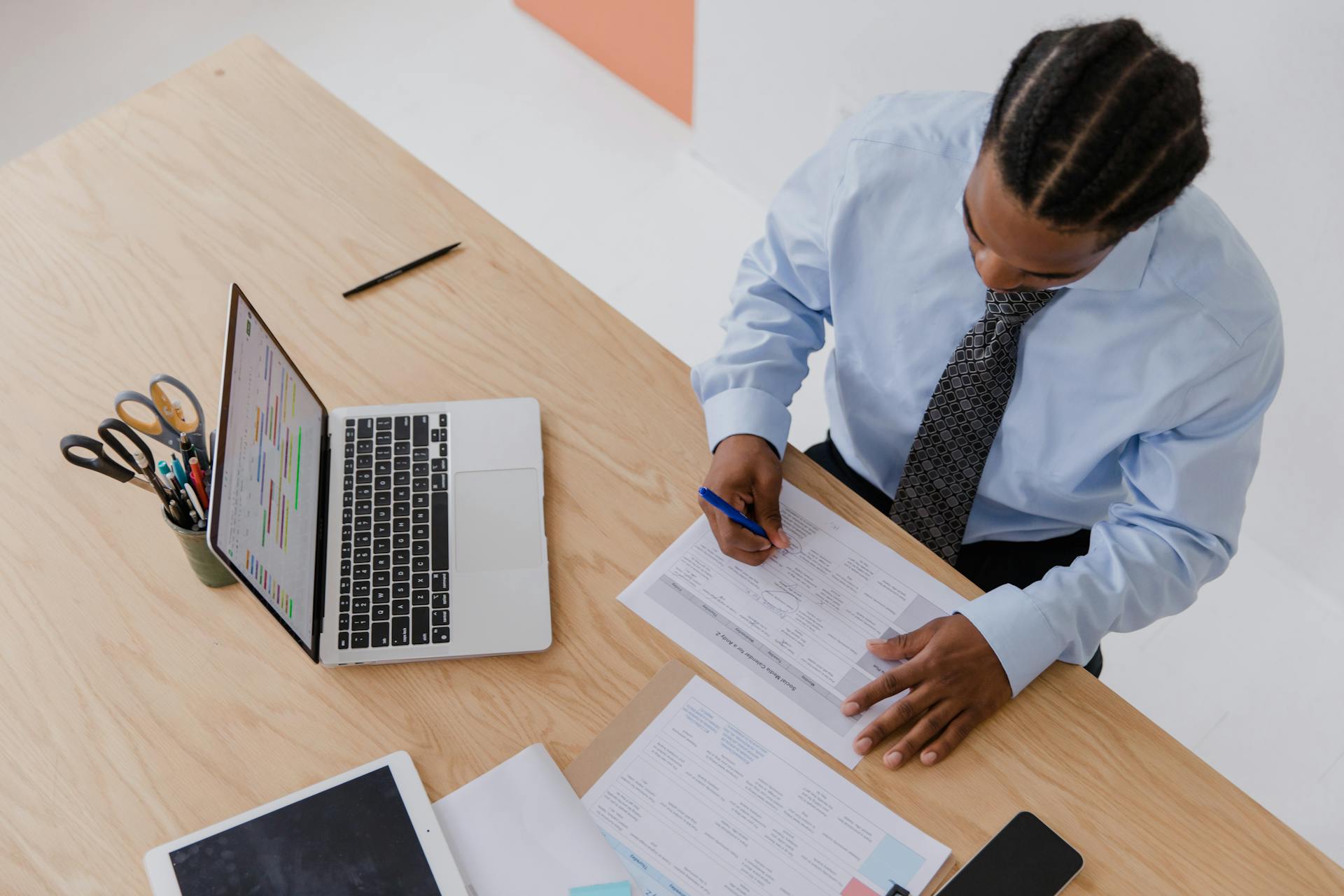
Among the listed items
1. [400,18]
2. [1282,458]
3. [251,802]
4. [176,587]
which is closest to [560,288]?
[176,587]

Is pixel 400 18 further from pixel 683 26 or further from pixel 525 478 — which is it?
pixel 525 478

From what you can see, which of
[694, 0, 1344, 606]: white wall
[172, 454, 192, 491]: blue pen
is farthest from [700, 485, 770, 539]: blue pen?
Answer: [694, 0, 1344, 606]: white wall

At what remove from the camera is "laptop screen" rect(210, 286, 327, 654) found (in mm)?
932

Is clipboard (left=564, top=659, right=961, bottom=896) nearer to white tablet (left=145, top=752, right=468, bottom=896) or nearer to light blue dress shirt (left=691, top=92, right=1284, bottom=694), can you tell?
white tablet (left=145, top=752, right=468, bottom=896)

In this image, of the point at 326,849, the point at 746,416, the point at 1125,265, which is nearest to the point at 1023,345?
the point at 1125,265

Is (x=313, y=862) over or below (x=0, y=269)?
below

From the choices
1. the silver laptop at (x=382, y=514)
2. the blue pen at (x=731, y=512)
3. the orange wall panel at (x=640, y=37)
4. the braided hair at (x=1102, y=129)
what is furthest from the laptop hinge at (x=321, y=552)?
the orange wall panel at (x=640, y=37)

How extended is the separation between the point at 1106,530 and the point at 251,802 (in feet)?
2.84

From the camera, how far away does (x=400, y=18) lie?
2.90m

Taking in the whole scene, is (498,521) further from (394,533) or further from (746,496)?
(746,496)

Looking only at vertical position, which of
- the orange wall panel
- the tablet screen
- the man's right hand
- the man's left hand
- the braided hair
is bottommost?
the orange wall panel

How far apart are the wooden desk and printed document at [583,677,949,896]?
0.10ft

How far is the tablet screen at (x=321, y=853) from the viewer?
0.97 metres

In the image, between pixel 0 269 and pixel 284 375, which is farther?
pixel 0 269
